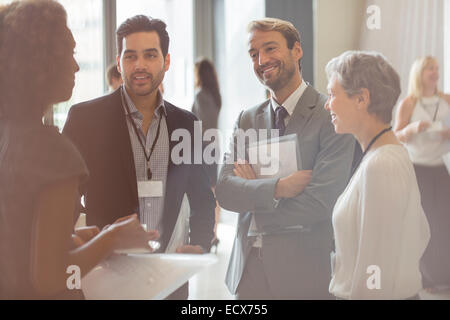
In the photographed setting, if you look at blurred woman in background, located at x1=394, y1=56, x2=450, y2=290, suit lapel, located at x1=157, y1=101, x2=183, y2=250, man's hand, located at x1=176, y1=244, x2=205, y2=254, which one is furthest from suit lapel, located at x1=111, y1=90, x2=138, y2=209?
blurred woman in background, located at x1=394, y1=56, x2=450, y2=290

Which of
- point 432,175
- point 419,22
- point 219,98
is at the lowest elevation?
point 432,175

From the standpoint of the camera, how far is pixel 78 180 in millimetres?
1405

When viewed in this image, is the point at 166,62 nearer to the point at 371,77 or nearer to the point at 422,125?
the point at 371,77

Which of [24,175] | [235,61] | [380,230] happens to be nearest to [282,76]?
[235,61]

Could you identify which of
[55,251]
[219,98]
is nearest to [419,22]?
[219,98]

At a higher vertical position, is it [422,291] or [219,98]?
[219,98]

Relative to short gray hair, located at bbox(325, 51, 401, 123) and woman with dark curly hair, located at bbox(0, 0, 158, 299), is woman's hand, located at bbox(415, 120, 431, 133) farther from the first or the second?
woman with dark curly hair, located at bbox(0, 0, 158, 299)

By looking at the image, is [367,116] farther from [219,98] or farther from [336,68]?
[219,98]

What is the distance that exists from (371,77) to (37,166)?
1.04m

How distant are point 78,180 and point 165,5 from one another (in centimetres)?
67

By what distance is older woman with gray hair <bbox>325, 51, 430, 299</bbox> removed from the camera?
1.48m

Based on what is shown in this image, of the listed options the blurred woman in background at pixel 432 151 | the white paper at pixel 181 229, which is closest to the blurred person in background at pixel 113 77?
the white paper at pixel 181 229

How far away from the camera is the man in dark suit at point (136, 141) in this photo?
5.11 feet

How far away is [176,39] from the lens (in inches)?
63.8
